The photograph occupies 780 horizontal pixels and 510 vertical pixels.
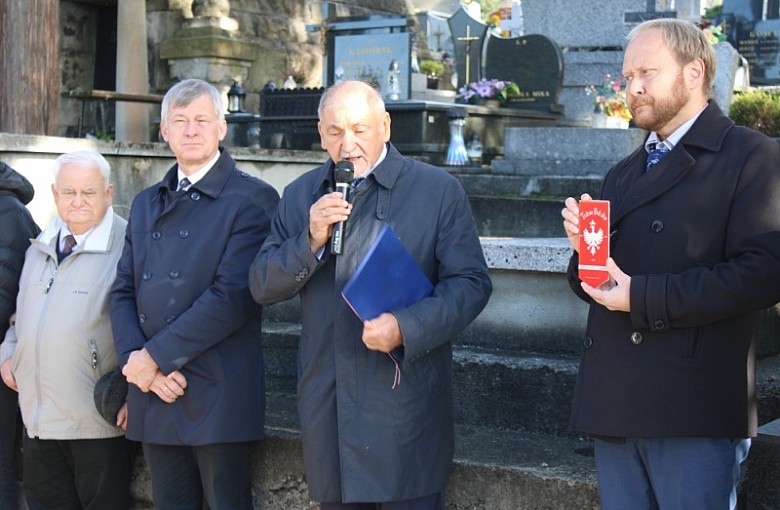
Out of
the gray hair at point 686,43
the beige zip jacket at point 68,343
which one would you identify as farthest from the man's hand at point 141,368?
the gray hair at point 686,43

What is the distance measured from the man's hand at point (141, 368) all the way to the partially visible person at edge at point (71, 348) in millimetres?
313

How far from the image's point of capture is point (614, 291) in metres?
2.81

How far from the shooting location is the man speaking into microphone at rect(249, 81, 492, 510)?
3221mm

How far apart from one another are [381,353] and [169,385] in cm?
87

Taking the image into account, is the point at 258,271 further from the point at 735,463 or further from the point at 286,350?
the point at 286,350

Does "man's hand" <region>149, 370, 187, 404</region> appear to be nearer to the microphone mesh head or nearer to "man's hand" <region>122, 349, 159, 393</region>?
"man's hand" <region>122, 349, 159, 393</region>

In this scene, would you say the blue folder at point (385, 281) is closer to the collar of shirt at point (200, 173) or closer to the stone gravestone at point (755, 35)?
the collar of shirt at point (200, 173)

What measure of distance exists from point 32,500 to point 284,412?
1.09m

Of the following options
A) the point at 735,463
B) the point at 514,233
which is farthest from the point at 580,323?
the point at 514,233

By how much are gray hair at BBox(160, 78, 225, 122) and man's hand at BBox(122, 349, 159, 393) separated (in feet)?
2.85

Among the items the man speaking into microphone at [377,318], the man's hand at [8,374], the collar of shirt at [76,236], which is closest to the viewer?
the man speaking into microphone at [377,318]

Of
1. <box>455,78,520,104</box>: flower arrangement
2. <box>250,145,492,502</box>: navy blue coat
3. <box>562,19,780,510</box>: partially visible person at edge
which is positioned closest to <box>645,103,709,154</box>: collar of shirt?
<box>562,19,780,510</box>: partially visible person at edge

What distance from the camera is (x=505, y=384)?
441 centimetres

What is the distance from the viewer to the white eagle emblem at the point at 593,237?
2.74 metres
